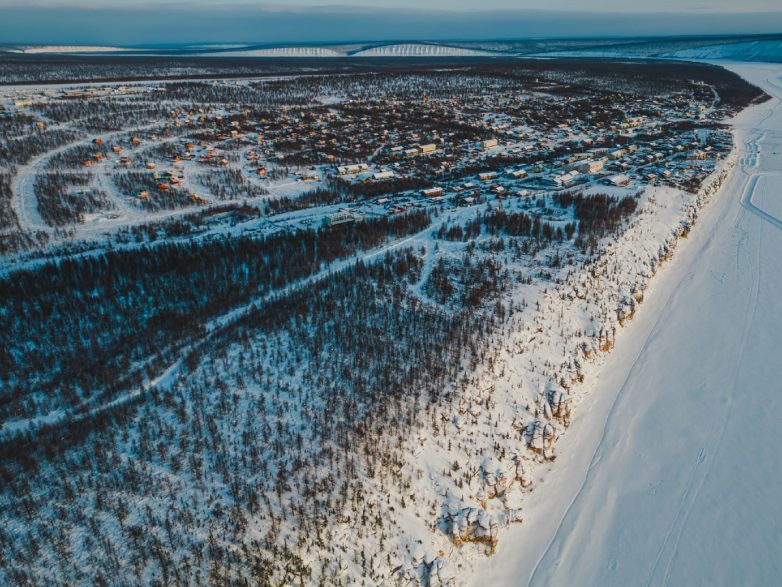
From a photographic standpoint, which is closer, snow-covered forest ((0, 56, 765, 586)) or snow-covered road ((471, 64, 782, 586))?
snow-covered forest ((0, 56, 765, 586))

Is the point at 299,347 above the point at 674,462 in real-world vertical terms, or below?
above

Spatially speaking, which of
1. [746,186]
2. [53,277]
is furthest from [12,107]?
[746,186]

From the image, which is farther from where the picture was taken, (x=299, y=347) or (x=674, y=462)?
(x=299, y=347)

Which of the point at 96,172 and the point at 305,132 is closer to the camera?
the point at 96,172

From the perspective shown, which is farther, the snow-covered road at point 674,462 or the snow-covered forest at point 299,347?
the snow-covered road at point 674,462

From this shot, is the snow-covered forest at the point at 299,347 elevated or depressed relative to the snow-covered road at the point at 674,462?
elevated

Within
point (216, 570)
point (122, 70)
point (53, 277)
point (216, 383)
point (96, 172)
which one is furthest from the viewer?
point (122, 70)

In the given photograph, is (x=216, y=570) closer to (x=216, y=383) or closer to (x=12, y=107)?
(x=216, y=383)

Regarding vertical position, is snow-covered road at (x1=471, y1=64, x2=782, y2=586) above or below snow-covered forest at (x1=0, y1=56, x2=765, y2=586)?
below
